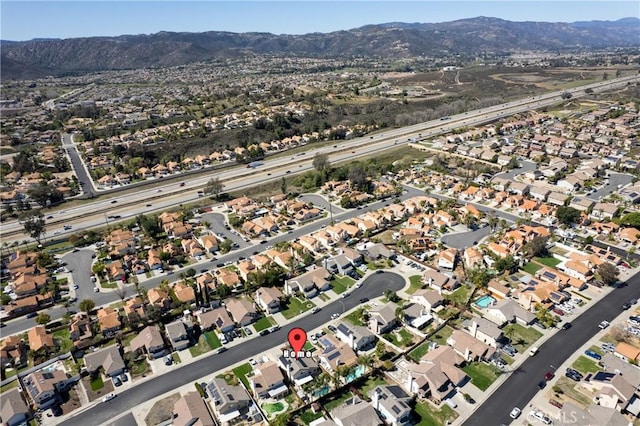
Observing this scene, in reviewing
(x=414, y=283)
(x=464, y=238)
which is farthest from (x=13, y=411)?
(x=464, y=238)

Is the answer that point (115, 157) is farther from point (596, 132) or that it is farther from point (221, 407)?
point (596, 132)

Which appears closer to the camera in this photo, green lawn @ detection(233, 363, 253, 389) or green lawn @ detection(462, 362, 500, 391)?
green lawn @ detection(462, 362, 500, 391)

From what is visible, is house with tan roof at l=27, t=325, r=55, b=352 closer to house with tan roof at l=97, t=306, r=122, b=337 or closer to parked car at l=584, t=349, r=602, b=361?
house with tan roof at l=97, t=306, r=122, b=337

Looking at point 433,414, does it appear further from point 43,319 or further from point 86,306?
point 43,319

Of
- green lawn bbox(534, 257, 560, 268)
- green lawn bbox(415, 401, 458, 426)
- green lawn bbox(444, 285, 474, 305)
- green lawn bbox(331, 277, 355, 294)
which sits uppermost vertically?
green lawn bbox(331, 277, 355, 294)

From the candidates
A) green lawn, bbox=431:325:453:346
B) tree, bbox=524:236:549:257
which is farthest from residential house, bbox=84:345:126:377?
tree, bbox=524:236:549:257

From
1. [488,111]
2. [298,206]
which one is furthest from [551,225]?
[488,111]
